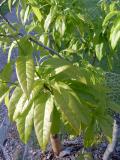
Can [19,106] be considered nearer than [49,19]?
Yes

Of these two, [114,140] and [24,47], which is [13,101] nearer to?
[24,47]

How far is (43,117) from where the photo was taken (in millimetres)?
1248

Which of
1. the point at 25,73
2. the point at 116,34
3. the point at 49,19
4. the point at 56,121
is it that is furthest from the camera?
the point at 49,19

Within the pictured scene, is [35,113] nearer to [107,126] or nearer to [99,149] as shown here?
[107,126]

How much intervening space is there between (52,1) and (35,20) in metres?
0.36

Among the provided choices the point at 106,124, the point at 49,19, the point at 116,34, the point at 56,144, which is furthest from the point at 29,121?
the point at 56,144

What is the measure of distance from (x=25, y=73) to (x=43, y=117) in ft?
0.56

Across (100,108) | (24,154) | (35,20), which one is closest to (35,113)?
(100,108)

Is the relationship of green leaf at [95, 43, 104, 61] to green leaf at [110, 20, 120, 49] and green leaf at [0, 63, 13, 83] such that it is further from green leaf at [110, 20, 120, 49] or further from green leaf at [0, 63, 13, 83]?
green leaf at [0, 63, 13, 83]

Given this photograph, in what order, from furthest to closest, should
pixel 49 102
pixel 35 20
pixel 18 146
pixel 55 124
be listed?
pixel 18 146, pixel 35 20, pixel 55 124, pixel 49 102

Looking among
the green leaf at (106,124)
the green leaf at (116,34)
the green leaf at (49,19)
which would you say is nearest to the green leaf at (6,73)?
the green leaf at (106,124)

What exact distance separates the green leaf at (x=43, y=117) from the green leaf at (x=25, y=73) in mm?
146

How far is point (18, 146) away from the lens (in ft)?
11.3

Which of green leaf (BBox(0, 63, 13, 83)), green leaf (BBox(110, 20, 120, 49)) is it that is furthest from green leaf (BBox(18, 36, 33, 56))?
green leaf (BBox(110, 20, 120, 49))
